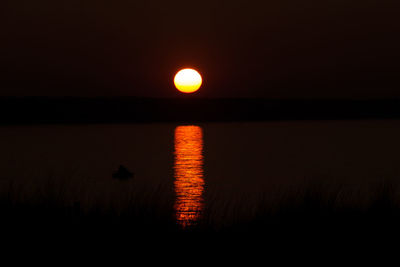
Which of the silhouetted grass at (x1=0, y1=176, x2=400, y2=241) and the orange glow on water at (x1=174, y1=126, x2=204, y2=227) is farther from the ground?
the orange glow on water at (x1=174, y1=126, x2=204, y2=227)

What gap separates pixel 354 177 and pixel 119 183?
36.8ft

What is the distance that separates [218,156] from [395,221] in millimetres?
30120

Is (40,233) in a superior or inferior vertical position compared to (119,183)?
inferior

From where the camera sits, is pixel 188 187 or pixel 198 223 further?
pixel 188 187

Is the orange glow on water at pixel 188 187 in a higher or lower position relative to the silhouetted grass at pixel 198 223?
higher

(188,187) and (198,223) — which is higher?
(188,187)

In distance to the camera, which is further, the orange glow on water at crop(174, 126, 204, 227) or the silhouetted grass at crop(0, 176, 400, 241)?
the orange glow on water at crop(174, 126, 204, 227)

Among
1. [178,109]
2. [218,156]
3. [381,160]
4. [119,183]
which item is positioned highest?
[178,109]

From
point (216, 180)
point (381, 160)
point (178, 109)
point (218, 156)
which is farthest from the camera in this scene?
point (178, 109)

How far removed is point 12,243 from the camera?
6816 mm

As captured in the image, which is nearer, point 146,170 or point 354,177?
point 354,177

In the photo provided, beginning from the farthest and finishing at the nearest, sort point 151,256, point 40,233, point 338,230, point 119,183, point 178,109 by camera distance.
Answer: point 178,109 < point 119,183 < point 338,230 < point 40,233 < point 151,256

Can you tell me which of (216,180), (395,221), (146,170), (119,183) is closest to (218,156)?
(146,170)

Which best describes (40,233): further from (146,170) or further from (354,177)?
(146,170)
